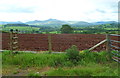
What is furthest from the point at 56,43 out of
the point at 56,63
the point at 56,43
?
the point at 56,63

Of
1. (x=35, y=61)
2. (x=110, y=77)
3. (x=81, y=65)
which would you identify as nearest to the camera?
(x=110, y=77)

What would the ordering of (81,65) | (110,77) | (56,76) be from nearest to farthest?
(110,77) < (56,76) < (81,65)

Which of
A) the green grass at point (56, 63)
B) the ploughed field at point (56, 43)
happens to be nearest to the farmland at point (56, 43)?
the ploughed field at point (56, 43)

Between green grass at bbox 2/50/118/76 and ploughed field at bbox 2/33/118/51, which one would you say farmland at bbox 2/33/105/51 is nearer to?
ploughed field at bbox 2/33/118/51

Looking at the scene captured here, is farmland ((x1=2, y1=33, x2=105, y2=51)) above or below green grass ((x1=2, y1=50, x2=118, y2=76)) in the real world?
above

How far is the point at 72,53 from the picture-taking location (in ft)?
24.8

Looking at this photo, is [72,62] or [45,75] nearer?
[45,75]

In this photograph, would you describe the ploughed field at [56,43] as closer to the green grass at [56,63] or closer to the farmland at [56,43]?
the farmland at [56,43]

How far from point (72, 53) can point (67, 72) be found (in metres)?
1.58

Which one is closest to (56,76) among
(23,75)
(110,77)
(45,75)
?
(45,75)

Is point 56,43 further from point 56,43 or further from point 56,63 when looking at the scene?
point 56,63

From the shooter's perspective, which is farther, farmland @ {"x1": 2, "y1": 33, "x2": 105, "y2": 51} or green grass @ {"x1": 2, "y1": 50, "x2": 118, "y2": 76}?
farmland @ {"x1": 2, "y1": 33, "x2": 105, "y2": 51}

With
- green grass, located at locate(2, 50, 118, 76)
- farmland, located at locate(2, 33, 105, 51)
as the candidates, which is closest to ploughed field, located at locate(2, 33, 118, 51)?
farmland, located at locate(2, 33, 105, 51)

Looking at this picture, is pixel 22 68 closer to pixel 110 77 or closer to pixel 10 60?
pixel 10 60
